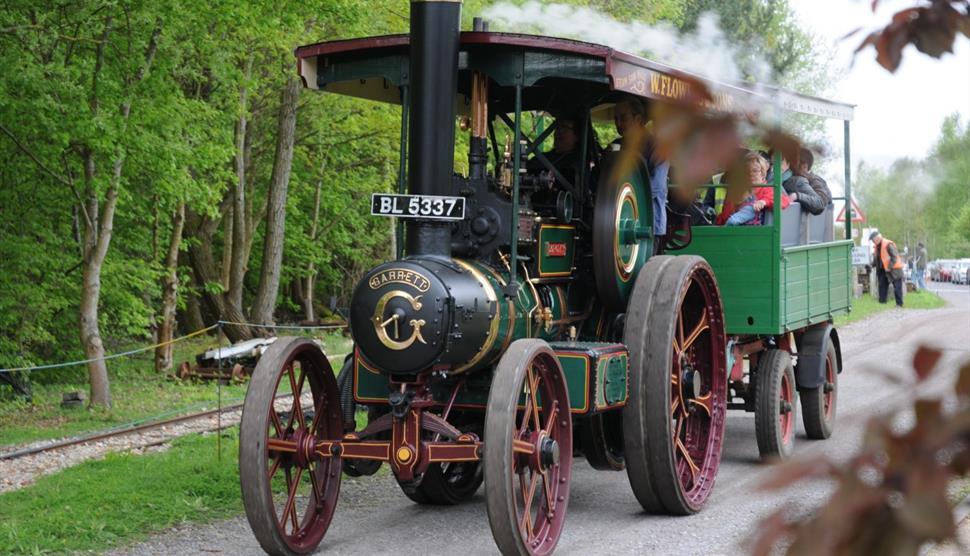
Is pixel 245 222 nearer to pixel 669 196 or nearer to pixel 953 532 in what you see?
pixel 669 196

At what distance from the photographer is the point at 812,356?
9469 mm

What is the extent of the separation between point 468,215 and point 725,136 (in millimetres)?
5027

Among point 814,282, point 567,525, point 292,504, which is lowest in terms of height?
point 567,525

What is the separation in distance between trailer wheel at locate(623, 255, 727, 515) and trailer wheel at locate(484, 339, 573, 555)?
66 cm

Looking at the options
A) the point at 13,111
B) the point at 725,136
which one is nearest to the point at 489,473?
the point at 725,136

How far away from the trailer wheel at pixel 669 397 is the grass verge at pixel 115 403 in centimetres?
677

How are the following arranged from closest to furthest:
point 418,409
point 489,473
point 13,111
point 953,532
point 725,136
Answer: point 953,532, point 725,136, point 489,473, point 418,409, point 13,111

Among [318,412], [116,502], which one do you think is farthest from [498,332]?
[116,502]

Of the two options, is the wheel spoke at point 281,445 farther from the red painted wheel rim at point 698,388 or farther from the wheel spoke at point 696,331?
the wheel spoke at point 696,331

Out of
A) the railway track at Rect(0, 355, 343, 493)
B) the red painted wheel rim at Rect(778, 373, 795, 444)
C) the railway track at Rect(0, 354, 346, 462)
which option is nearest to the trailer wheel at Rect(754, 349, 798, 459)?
the red painted wheel rim at Rect(778, 373, 795, 444)

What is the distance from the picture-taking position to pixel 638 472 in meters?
6.71

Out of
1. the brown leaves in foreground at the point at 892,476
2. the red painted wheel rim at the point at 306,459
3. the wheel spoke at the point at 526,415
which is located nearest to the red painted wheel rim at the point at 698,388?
the wheel spoke at the point at 526,415

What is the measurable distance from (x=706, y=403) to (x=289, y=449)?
2.72 metres

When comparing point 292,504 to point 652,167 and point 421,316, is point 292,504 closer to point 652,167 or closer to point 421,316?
point 421,316
